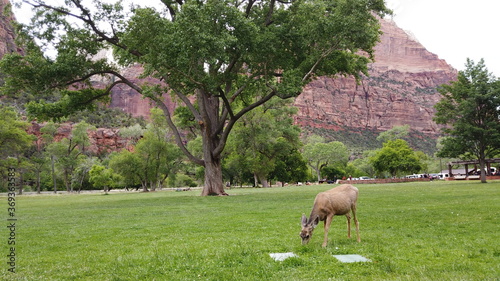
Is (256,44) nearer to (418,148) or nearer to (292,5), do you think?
(292,5)

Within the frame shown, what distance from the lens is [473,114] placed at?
40562 mm

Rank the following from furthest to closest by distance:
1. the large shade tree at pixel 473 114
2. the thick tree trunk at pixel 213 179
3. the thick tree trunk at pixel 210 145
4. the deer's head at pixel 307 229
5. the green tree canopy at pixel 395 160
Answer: the green tree canopy at pixel 395 160, the large shade tree at pixel 473 114, the thick tree trunk at pixel 213 179, the thick tree trunk at pixel 210 145, the deer's head at pixel 307 229

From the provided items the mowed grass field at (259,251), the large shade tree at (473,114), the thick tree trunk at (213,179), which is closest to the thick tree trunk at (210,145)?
the thick tree trunk at (213,179)

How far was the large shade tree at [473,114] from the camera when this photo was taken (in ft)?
128

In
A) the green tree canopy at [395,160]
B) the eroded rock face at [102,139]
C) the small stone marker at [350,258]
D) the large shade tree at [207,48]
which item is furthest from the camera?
the eroded rock face at [102,139]

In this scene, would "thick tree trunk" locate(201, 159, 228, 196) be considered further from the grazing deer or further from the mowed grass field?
the grazing deer

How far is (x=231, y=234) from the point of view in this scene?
9.95m

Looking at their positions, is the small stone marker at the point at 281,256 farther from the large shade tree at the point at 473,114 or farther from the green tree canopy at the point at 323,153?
the green tree canopy at the point at 323,153

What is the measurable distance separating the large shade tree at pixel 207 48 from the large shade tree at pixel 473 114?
60.6ft

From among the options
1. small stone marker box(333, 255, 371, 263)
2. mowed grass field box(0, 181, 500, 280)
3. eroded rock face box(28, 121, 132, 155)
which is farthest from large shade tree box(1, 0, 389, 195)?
eroded rock face box(28, 121, 132, 155)

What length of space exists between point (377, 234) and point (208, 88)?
17297 millimetres

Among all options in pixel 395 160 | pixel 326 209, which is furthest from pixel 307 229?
pixel 395 160

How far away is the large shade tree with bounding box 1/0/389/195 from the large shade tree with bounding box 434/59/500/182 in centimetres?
1846

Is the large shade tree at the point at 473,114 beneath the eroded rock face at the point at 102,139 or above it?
beneath
